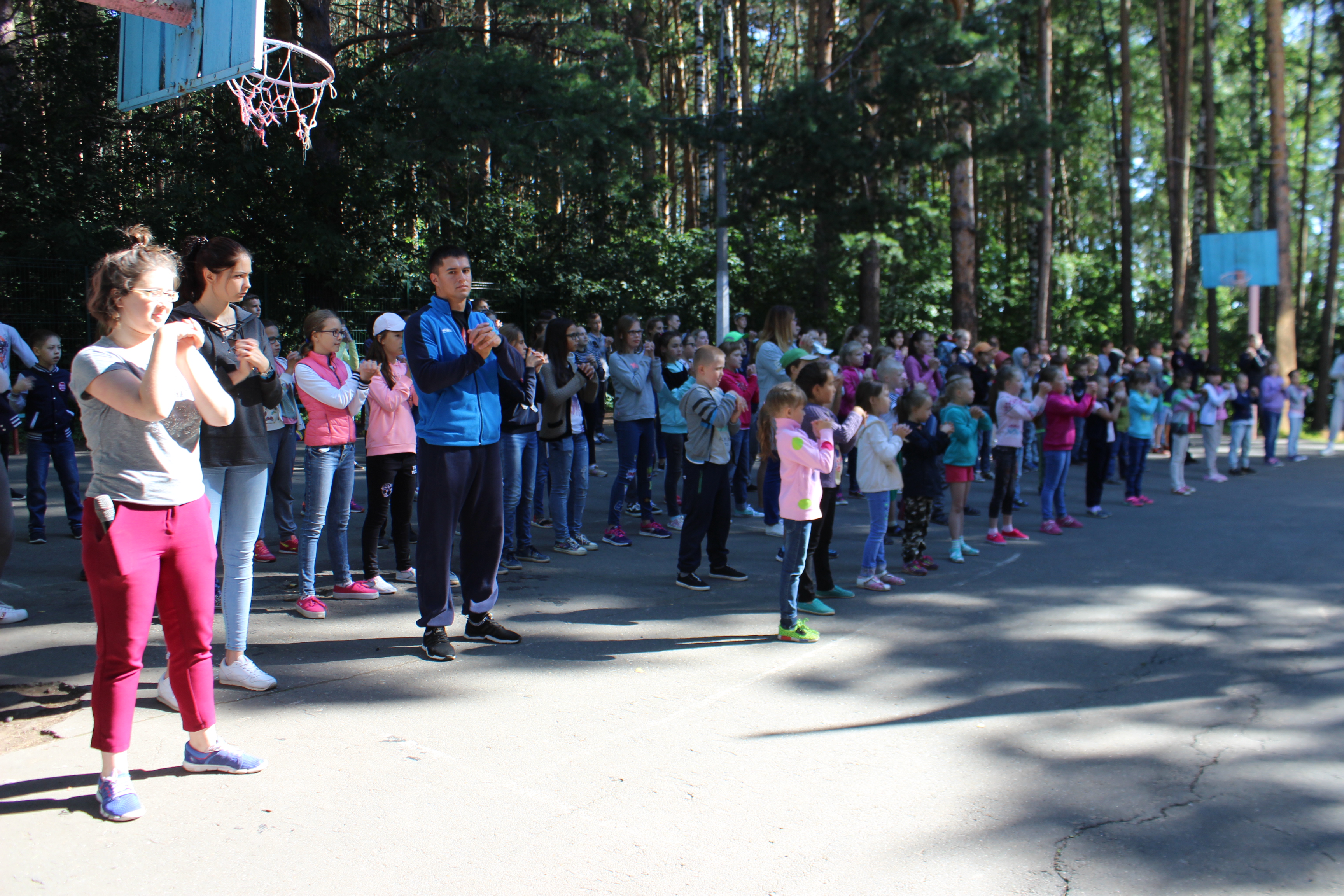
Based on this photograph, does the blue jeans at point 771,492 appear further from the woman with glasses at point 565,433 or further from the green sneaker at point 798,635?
the green sneaker at point 798,635

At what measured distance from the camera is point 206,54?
6.60 meters

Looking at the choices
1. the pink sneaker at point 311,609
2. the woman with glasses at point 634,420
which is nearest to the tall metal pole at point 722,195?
the woman with glasses at point 634,420

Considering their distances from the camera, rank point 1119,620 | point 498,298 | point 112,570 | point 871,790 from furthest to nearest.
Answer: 1. point 498,298
2. point 1119,620
3. point 871,790
4. point 112,570

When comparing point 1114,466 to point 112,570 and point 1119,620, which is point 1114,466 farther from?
point 112,570

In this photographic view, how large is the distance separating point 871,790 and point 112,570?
9.28ft

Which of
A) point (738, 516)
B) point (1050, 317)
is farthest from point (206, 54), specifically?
point (1050, 317)

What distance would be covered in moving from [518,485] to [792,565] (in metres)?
2.53

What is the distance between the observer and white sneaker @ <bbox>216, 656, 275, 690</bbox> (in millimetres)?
4469

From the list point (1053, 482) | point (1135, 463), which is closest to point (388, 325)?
point (1053, 482)

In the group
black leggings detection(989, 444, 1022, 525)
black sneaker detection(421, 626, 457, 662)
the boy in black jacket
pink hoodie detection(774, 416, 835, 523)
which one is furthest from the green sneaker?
the boy in black jacket

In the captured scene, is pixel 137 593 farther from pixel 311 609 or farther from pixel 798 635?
pixel 798 635

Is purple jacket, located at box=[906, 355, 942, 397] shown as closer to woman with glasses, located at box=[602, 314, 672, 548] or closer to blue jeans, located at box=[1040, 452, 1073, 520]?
blue jeans, located at box=[1040, 452, 1073, 520]

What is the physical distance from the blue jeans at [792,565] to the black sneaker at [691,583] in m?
1.19

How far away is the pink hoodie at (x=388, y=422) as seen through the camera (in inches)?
255
